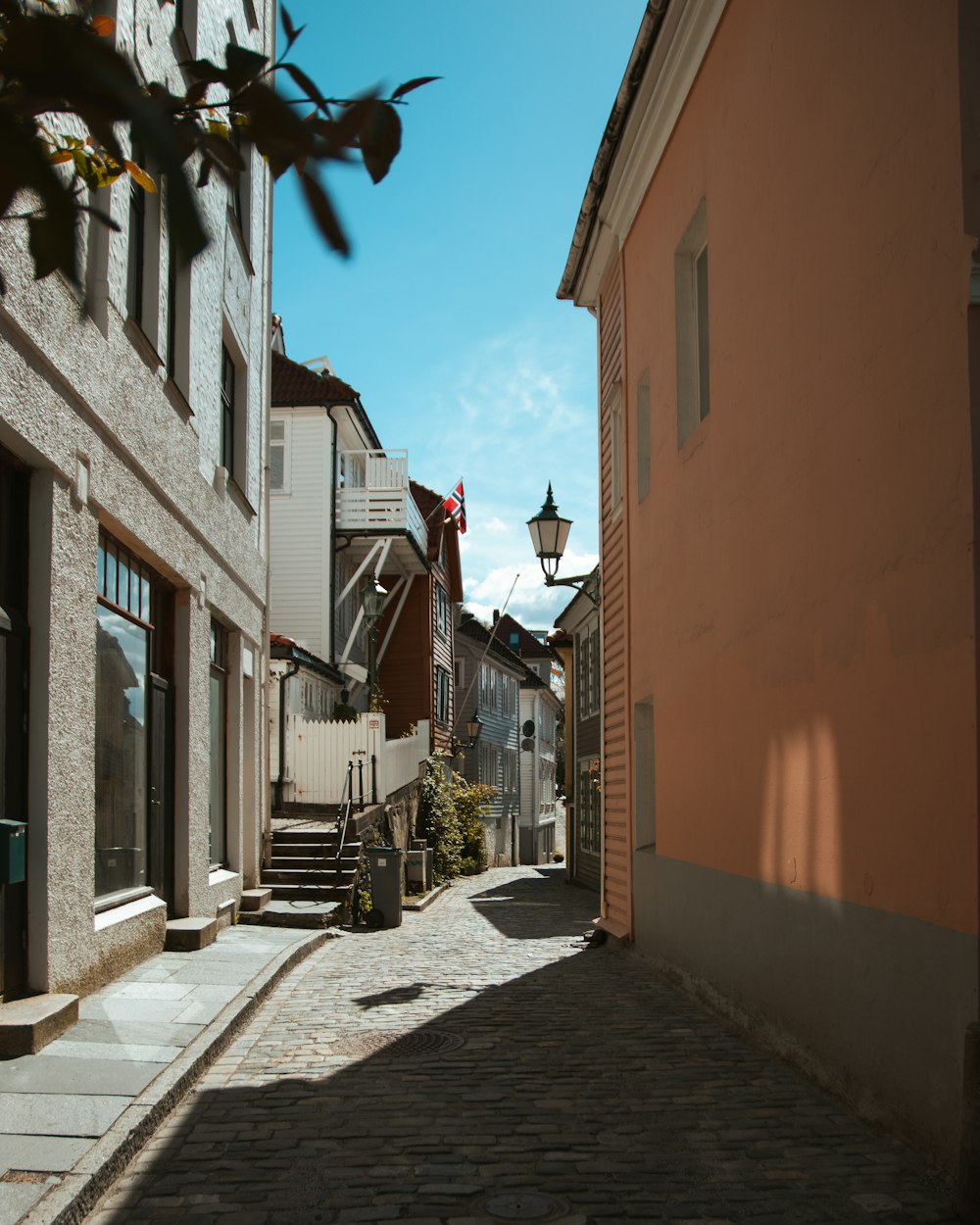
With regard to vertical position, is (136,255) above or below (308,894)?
above

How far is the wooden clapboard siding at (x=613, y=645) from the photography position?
41.3 feet

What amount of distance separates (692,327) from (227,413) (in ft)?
19.7

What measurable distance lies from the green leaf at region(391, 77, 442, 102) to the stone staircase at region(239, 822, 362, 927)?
1283 centimetres

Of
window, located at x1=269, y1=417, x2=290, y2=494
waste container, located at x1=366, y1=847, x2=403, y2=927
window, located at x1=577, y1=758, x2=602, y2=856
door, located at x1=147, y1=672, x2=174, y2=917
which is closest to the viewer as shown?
door, located at x1=147, y1=672, x2=174, y2=917

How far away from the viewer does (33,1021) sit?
6242 mm

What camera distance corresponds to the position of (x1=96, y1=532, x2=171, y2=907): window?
8969 mm

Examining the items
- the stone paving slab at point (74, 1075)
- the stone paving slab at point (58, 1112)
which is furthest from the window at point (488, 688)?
the stone paving slab at point (58, 1112)

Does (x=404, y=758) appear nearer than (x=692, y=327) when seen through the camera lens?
No

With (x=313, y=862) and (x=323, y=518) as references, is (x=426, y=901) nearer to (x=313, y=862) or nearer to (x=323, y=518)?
(x=313, y=862)

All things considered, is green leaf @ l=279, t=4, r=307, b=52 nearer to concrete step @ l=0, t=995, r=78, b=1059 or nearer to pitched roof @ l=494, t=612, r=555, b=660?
concrete step @ l=0, t=995, r=78, b=1059

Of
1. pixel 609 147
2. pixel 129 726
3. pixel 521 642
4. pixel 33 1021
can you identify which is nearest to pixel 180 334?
pixel 129 726

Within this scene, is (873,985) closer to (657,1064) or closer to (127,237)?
(657,1064)

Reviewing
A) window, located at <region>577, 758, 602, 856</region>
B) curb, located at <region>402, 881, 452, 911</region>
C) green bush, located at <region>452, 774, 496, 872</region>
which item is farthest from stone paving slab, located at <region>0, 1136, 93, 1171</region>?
green bush, located at <region>452, 774, 496, 872</region>

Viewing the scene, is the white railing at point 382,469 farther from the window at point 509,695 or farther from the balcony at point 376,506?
the window at point 509,695
